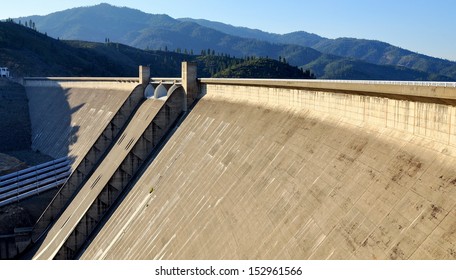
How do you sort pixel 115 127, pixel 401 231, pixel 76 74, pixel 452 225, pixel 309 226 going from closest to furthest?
pixel 452 225 → pixel 401 231 → pixel 309 226 → pixel 115 127 → pixel 76 74

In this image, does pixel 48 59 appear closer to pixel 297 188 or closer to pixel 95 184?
pixel 95 184

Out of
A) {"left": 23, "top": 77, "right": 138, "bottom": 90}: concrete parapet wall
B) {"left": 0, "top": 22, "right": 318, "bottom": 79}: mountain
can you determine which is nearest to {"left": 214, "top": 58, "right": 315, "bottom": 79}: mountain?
{"left": 0, "top": 22, "right": 318, "bottom": 79}: mountain

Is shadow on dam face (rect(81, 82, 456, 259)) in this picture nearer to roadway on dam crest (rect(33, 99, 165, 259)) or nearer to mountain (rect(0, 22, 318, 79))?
roadway on dam crest (rect(33, 99, 165, 259))

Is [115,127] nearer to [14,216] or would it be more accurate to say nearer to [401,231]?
[14,216]

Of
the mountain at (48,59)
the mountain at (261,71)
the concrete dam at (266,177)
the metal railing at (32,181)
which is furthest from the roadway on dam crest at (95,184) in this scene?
the mountain at (261,71)

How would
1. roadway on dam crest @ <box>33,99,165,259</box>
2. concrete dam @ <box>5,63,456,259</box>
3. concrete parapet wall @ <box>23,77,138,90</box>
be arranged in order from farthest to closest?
concrete parapet wall @ <box>23,77,138,90</box> → roadway on dam crest @ <box>33,99,165,259</box> → concrete dam @ <box>5,63,456,259</box>

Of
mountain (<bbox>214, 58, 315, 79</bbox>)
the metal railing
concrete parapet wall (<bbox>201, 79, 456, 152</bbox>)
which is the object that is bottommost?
the metal railing

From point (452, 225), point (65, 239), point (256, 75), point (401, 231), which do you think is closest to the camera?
point (452, 225)

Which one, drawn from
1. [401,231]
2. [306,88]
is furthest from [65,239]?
[401,231]
